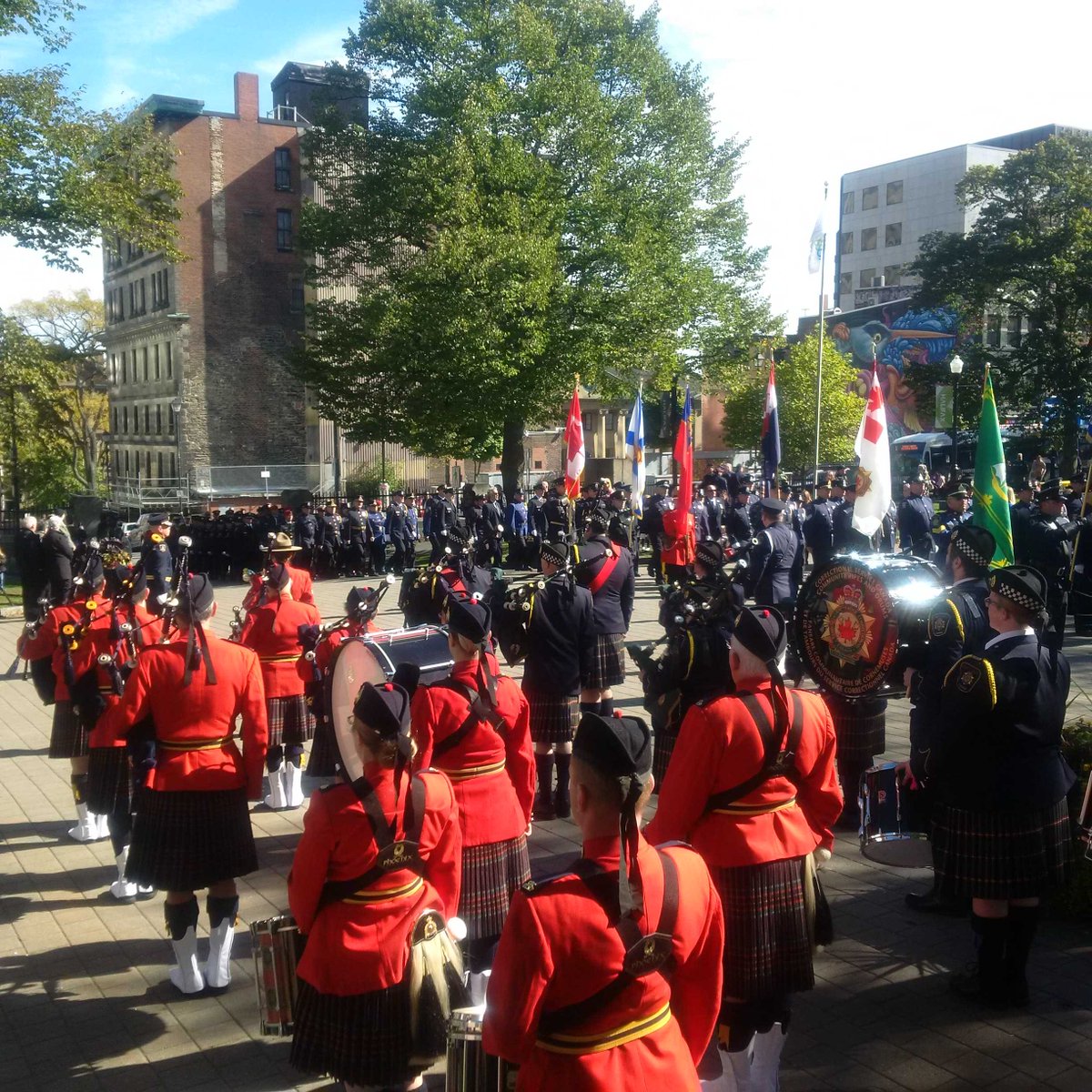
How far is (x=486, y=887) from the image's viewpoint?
187 inches

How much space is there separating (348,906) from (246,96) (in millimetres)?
54150

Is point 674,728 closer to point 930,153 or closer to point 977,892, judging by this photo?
point 977,892

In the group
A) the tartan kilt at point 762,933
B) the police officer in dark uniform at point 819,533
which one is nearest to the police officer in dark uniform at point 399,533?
the police officer in dark uniform at point 819,533

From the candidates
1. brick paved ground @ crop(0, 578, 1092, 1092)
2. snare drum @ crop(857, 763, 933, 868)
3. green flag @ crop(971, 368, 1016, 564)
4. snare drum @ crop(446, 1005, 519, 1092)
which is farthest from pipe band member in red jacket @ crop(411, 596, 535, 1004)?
green flag @ crop(971, 368, 1016, 564)

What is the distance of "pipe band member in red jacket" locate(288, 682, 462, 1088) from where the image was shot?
3.64 meters

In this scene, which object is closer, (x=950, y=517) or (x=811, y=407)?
(x=950, y=517)

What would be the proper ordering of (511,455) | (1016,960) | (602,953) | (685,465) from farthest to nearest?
(511,455) → (685,465) → (1016,960) → (602,953)

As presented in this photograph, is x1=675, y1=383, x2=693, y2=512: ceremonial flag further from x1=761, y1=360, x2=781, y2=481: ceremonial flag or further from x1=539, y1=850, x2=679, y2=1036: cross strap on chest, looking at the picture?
x1=539, y1=850, x2=679, y2=1036: cross strap on chest

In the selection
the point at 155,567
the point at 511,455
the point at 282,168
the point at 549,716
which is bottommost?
the point at 549,716

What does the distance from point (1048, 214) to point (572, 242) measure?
70.7 ft

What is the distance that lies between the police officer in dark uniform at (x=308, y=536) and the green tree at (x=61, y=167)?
760 cm

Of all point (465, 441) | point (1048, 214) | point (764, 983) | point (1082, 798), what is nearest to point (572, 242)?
point (465, 441)

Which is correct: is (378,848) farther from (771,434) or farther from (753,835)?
(771,434)

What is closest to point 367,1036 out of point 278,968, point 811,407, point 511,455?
point 278,968
